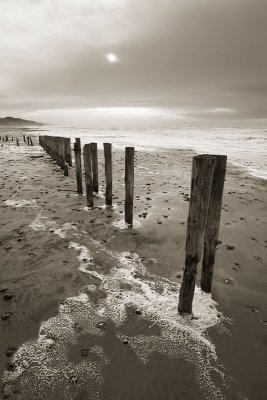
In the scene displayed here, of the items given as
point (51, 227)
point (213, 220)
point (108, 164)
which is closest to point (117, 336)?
point (213, 220)

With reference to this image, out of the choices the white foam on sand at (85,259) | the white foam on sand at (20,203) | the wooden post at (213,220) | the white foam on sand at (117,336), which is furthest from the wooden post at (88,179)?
the wooden post at (213,220)

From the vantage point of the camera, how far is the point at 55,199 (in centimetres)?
951

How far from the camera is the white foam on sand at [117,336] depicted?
3102 mm

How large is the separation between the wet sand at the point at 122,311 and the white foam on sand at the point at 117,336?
13 millimetres

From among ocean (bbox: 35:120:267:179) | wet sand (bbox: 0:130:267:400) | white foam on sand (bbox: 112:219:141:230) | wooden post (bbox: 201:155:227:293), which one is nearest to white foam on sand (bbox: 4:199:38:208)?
wet sand (bbox: 0:130:267:400)

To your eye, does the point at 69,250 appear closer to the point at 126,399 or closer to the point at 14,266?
the point at 14,266

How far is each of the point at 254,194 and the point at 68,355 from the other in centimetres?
909

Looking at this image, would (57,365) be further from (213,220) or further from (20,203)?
(20,203)

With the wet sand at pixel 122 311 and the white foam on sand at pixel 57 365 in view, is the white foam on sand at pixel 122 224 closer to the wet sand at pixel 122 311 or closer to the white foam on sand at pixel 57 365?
the wet sand at pixel 122 311

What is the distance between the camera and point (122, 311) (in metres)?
4.18

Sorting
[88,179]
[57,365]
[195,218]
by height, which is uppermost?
[195,218]

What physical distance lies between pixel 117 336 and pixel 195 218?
181 cm

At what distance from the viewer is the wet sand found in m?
3.13

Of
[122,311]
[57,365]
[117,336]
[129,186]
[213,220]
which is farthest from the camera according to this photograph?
[129,186]
